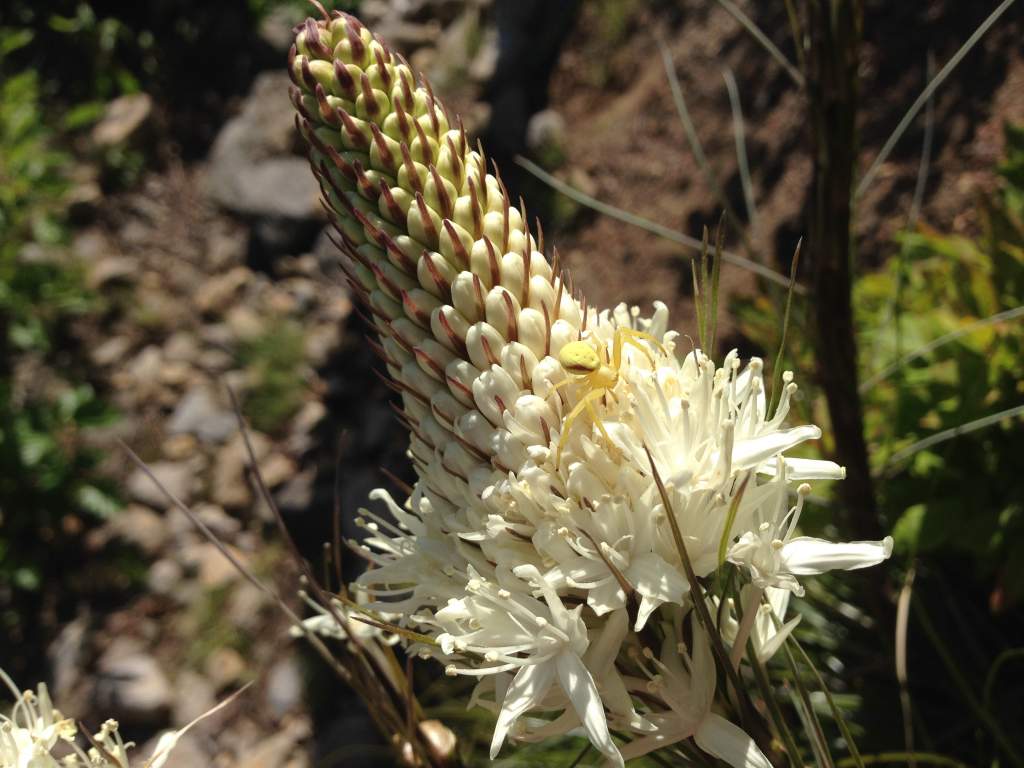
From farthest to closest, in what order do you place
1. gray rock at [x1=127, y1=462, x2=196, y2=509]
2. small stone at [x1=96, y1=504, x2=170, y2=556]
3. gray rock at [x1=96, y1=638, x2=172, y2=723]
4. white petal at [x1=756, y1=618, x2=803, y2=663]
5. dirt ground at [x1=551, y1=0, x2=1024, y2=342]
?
gray rock at [x1=127, y1=462, x2=196, y2=509], small stone at [x1=96, y1=504, x2=170, y2=556], gray rock at [x1=96, y1=638, x2=172, y2=723], dirt ground at [x1=551, y1=0, x2=1024, y2=342], white petal at [x1=756, y1=618, x2=803, y2=663]

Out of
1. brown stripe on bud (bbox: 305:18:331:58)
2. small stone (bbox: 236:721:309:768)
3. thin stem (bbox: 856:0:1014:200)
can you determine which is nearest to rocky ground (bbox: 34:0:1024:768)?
small stone (bbox: 236:721:309:768)

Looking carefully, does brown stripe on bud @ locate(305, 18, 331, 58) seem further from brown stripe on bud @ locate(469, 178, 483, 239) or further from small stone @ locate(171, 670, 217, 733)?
small stone @ locate(171, 670, 217, 733)

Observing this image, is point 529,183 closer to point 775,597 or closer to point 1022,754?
point 1022,754

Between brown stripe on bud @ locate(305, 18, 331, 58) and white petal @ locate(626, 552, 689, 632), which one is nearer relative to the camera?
white petal @ locate(626, 552, 689, 632)

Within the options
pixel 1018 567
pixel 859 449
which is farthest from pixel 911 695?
pixel 859 449

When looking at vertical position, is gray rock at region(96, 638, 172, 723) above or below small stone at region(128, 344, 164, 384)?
below

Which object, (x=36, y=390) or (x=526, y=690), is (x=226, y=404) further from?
(x=526, y=690)

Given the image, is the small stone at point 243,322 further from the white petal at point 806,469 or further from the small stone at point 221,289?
the white petal at point 806,469
